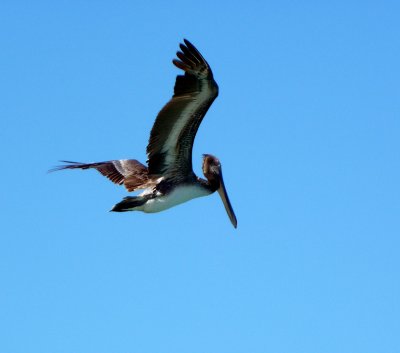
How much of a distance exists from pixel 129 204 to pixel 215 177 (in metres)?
2.10

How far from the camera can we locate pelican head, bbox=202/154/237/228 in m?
17.3

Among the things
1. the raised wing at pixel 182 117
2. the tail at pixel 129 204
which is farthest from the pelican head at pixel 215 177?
the tail at pixel 129 204

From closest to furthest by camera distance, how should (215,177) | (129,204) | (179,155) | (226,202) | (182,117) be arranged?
(182,117) < (129,204) < (179,155) < (215,177) < (226,202)

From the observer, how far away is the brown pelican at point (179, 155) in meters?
14.9

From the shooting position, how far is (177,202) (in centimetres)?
1644

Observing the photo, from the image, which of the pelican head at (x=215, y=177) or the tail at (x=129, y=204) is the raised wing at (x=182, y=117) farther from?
the pelican head at (x=215, y=177)

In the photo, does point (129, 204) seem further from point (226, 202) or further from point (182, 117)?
point (226, 202)

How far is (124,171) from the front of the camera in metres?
18.1

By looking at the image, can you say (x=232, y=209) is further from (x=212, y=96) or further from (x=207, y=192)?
(x=212, y=96)

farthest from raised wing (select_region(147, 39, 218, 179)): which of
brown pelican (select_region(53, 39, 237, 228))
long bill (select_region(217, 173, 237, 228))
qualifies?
long bill (select_region(217, 173, 237, 228))

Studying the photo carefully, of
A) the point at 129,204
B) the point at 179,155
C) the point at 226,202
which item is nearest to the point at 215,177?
the point at 226,202

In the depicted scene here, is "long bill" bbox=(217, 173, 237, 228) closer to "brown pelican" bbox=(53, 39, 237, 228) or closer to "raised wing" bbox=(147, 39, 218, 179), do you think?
"brown pelican" bbox=(53, 39, 237, 228)

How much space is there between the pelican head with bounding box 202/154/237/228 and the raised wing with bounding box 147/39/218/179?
3.01 feet

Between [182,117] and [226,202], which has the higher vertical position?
[182,117]
